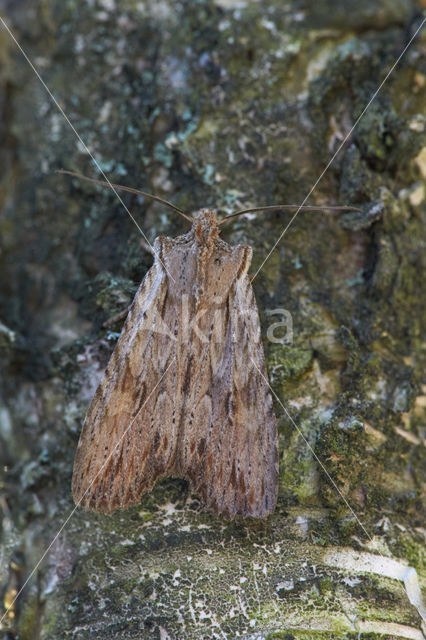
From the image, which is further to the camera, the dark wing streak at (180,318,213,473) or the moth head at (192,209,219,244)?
the moth head at (192,209,219,244)

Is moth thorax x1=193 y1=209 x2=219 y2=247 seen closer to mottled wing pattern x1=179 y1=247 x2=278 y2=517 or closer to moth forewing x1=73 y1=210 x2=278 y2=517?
moth forewing x1=73 y1=210 x2=278 y2=517

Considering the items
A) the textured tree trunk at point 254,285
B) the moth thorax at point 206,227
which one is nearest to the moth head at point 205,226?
the moth thorax at point 206,227

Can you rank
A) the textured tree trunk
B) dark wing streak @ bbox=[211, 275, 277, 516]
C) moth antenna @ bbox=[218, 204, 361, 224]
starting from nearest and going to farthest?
the textured tree trunk, dark wing streak @ bbox=[211, 275, 277, 516], moth antenna @ bbox=[218, 204, 361, 224]

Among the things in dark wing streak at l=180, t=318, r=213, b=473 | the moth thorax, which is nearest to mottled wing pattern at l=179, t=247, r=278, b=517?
dark wing streak at l=180, t=318, r=213, b=473

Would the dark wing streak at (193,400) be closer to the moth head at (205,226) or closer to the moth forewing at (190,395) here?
the moth forewing at (190,395)

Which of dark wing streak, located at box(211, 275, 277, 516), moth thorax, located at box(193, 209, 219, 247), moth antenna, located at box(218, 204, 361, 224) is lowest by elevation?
dark wing streak, located at box(211, 275, 277, 516)

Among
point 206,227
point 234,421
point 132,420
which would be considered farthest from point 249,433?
point 206,227

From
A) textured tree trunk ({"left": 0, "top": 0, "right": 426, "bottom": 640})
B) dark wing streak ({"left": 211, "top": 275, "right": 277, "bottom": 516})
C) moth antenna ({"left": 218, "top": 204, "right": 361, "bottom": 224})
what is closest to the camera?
textured tree trunk ({"left": 0, "top": 0, "right": 426, "bottom": 640})
